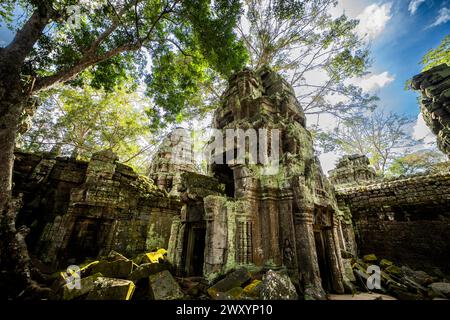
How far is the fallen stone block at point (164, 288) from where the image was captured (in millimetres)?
3182

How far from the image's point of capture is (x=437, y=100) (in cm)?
929

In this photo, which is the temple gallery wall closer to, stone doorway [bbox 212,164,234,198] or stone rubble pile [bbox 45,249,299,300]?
stone doorway [bbox 212,164,234,198]

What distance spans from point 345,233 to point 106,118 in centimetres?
1825

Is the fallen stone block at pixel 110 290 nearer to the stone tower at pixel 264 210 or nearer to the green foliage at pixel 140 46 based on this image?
the stone tower at pixel 264 210

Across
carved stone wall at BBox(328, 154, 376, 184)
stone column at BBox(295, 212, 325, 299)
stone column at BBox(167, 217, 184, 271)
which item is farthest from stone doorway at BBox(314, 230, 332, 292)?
carved stone wall at BBox(328, 154, 376, 184)

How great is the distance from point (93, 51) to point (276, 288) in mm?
8669

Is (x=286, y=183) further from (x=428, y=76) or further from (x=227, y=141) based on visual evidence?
(x=428, y=76)

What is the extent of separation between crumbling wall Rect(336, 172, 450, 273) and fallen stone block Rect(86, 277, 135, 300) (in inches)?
322

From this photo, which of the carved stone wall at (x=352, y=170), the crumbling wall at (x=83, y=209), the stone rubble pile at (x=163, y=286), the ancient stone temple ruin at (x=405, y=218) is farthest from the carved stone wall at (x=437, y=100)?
the crumbling wall at (x=83, y=209)

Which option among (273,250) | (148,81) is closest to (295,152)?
(273,250)

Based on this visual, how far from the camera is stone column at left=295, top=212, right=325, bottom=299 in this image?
379cm

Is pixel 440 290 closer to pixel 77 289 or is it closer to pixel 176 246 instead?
pixel 176 246

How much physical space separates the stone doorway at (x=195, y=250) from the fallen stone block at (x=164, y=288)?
1562mm

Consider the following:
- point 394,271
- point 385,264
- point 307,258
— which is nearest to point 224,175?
point 307,258
